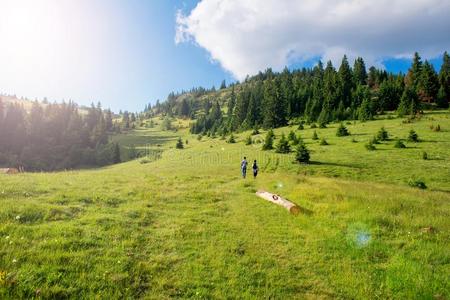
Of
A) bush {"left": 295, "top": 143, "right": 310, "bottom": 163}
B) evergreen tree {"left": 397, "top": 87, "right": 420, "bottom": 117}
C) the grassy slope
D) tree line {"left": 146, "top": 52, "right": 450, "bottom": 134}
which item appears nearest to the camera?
the grassy slope

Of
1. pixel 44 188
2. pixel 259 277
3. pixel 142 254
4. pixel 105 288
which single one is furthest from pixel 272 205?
pixel 44 188

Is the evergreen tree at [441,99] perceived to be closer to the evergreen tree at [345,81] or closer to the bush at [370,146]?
the evergreen tree at [345,81]

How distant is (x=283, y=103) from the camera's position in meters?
96.2

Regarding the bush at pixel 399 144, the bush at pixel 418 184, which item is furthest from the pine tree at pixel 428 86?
the bush at pixel 418 184

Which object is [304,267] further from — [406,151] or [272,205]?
[406,151]

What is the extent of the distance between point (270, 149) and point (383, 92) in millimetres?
49936

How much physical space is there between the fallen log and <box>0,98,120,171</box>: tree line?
82.7m

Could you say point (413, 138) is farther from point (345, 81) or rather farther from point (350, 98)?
point (345, 81)

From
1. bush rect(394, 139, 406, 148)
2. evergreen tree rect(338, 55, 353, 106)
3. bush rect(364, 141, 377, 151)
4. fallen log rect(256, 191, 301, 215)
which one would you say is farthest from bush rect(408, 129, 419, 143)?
evergreen tree rect(338, 55, 353, 106)

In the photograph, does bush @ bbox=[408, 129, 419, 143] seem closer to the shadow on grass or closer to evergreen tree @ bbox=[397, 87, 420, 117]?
the shadow on grass

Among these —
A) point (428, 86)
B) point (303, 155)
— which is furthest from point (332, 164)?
point (428, 86)

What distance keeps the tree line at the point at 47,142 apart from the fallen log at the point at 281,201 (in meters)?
82.7

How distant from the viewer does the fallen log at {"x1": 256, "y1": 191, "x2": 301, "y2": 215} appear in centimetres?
1550

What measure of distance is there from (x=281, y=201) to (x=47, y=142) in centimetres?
10318
